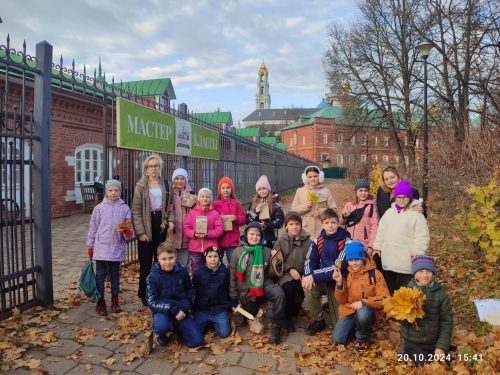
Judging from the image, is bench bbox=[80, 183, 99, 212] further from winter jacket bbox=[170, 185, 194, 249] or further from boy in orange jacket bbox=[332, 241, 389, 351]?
boy in orange jacket bbox=[332, 241, 389, 351]

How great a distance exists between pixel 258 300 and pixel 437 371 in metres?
1.90

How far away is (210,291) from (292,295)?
3.04ft

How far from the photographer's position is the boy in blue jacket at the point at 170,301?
12.4 feet

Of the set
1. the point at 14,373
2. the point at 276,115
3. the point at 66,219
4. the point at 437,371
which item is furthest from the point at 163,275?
the point at 276,115

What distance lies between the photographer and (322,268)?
4137mm

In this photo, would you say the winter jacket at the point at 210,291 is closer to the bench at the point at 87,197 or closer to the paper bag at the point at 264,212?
the paper bag at the point at 264,212

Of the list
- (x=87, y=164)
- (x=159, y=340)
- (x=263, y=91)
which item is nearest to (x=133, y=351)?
(x=159, y=340)

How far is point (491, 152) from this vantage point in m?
6.49

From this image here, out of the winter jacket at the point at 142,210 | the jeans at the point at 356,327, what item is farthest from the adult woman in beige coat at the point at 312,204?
the winter jacket at the point at 142,210

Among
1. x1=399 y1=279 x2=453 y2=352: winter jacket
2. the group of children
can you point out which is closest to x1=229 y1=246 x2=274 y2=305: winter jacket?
the group of children

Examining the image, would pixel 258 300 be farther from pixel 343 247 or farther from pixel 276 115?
pixel 276 115

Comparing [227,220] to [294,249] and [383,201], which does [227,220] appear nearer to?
[294,249]

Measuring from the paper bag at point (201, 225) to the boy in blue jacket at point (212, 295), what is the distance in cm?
58

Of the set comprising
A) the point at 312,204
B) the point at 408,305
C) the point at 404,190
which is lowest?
the point at 408,305
